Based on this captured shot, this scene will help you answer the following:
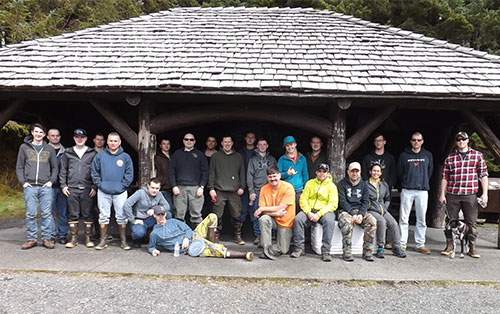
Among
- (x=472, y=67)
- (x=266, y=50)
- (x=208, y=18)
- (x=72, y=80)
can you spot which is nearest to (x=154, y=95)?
(x=72, y=80)

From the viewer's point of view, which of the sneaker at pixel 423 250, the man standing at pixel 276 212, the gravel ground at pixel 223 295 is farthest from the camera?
the sneaker at pixel 423 250

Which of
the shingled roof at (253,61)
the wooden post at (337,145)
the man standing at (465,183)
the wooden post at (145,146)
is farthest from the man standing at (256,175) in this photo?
the man standing at (465,183)

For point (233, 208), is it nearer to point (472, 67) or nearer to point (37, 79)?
point (37, 79)

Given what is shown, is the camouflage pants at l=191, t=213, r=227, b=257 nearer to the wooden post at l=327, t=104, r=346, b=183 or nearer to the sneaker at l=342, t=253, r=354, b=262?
the sneaker at l=342, t=253, r=354, b=262

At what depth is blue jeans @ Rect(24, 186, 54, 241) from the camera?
180 inches

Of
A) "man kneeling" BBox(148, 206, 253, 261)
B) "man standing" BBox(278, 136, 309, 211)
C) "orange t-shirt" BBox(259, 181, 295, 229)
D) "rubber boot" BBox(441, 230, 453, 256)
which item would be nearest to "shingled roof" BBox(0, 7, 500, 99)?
"man standing" BBox(278, 136, 309, 211)

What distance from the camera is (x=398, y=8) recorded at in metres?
12.8

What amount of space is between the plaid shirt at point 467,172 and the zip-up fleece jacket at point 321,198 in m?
1.87

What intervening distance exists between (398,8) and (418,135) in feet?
34.8

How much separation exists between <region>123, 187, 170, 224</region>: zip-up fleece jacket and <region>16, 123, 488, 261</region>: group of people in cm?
2

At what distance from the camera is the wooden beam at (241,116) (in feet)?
16.9

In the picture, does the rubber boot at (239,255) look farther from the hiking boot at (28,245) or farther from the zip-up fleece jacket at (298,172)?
the hiking boot at (28,245)

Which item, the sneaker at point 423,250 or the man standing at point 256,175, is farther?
the man standing at point 256,175

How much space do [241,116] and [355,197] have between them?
7.53 feet
